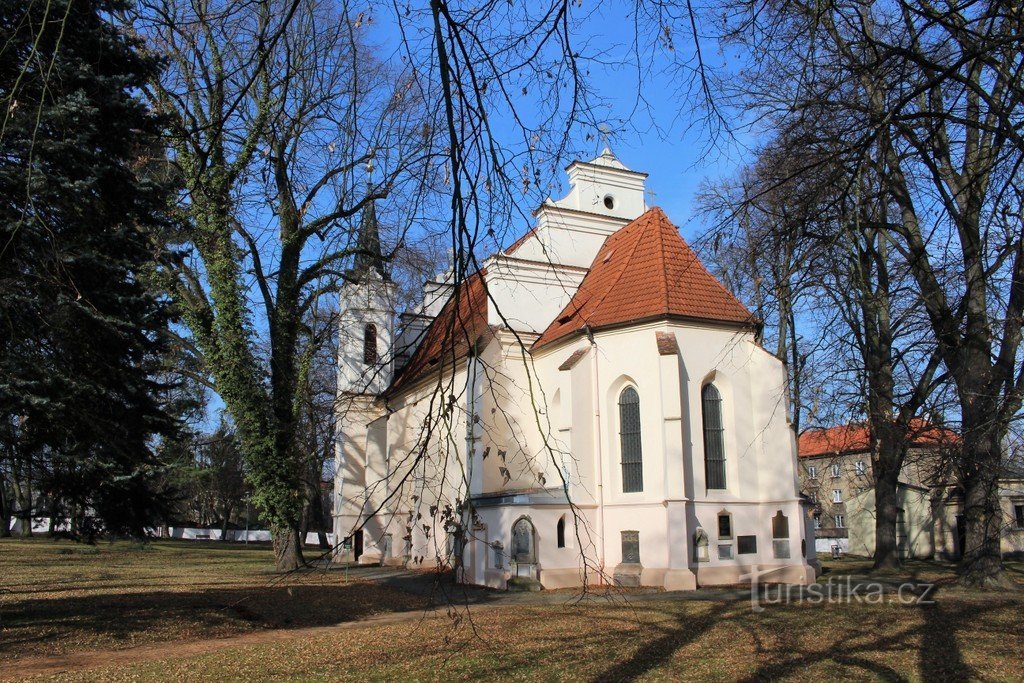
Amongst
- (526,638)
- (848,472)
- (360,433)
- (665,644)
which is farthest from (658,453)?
(360,433)

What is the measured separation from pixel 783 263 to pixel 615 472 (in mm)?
12166

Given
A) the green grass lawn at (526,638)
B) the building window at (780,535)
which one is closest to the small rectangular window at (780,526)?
the building window at (780,535)

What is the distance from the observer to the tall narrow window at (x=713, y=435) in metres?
18.6

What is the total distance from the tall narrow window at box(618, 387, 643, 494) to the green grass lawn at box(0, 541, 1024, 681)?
4189 mm

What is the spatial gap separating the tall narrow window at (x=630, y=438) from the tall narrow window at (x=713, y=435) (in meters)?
1.63

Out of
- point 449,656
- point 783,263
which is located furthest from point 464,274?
point 449,656

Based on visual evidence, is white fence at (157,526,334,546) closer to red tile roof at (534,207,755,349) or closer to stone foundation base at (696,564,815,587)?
red tile roof at (534,207,755,349)

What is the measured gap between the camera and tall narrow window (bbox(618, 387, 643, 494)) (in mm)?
18609

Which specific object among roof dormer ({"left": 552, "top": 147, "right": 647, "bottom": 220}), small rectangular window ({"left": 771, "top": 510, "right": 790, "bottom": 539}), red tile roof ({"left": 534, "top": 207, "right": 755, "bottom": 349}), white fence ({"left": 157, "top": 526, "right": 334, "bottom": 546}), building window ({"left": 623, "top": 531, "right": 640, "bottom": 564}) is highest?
roof dormer ({"left": 552, "top": 147, "right": 647, "bottom": 220})

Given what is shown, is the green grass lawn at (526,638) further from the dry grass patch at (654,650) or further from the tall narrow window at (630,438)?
the tall narrow window at (630,438)

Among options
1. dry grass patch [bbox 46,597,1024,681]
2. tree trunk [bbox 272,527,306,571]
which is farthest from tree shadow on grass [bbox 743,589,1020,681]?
tree trunk [bbox 272,527,306,571]

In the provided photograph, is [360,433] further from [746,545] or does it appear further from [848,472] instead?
[848,472]

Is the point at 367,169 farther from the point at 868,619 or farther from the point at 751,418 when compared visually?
the point at 751,418

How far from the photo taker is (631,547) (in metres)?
18.2
